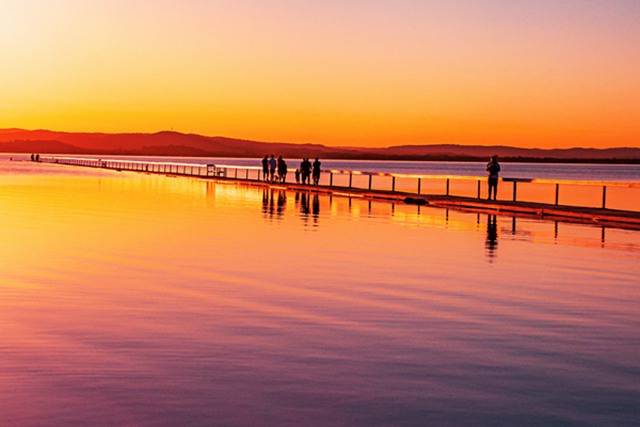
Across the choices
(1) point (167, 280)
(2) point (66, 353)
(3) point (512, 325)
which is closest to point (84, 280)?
(1) point (167, 280)

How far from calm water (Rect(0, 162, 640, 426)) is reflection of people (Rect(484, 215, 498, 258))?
0.26 m

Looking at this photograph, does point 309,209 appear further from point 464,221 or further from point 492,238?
point 492,238

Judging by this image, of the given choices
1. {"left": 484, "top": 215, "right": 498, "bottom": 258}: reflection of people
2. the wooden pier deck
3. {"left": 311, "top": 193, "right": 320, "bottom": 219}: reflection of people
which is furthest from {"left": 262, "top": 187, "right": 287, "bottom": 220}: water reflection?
{"left": 484, "top": 215, "right": 498, "bottom": 258}: reflection of people

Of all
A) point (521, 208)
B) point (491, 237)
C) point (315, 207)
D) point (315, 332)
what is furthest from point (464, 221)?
point (315, 332)

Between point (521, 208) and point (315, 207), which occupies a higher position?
point (521, 208)

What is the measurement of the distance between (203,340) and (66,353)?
1.42 metres

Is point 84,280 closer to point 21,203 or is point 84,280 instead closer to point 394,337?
point 394,337

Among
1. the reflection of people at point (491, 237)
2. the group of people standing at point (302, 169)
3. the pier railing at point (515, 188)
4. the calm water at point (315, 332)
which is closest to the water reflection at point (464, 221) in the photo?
the reflection of people at point (491, 237)

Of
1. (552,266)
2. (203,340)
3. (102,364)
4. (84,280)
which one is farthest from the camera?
(552,266)

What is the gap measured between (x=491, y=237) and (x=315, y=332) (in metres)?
15.0

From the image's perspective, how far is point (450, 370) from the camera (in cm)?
896

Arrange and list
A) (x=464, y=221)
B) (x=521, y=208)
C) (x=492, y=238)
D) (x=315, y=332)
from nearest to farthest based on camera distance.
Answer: (x=315, y=332) < (x=492, y=238) < (x=464, y=221) < (x=521, y=208)

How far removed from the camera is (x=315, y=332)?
10.9 metres

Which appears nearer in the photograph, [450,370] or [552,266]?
[450,370]
